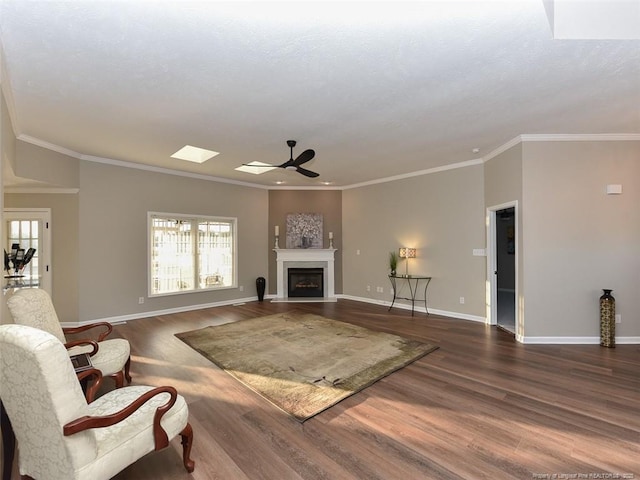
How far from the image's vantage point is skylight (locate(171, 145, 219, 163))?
504 centimetres

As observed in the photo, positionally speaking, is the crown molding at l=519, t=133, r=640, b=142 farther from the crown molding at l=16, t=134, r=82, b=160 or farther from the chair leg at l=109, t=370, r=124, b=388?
the crown molding at l=16, t=134, r=82, b=160

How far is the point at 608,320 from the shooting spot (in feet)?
13.1

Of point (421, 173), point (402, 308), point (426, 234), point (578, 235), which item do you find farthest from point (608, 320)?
point (421, 173)

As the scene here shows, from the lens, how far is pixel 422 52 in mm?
2307

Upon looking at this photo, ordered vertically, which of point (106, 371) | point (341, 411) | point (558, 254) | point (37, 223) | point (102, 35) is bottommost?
point (341, 411)

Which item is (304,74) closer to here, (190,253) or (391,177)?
(391,177)

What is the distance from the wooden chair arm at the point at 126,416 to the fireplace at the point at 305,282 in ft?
19.2

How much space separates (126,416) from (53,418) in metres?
0.31

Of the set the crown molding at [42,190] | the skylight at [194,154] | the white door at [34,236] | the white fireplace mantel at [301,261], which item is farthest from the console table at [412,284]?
the white door at [34,236]

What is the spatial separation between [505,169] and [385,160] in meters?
1.89

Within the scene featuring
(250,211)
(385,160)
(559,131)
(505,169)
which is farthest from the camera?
(250,211)

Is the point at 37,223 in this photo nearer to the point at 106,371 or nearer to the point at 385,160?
the point at 106,371

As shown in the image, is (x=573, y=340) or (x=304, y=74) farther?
(x=573, y=340)

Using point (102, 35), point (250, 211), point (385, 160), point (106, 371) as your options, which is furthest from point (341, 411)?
point (250, 211)
